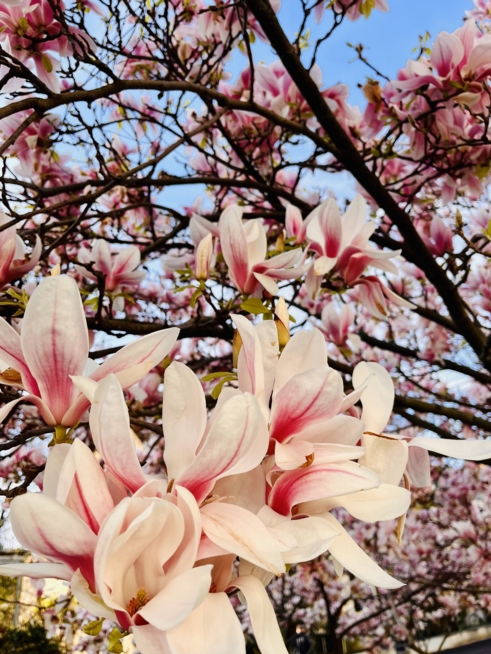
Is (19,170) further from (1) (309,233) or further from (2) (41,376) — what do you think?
(2) (41,376)

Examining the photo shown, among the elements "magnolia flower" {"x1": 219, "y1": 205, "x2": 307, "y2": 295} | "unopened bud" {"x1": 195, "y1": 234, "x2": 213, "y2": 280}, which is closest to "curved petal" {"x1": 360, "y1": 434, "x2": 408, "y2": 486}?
"magnolia flower" {"x1": 219, "y1": 205, "x2": 307, "y2": 295}

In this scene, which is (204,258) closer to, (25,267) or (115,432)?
(25,267)

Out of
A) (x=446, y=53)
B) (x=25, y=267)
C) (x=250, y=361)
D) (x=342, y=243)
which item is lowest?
(x=250, y=361)

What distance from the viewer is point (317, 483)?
46 centimetres

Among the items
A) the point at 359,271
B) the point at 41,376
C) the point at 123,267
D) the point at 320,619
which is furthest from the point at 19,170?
the point at 320,619

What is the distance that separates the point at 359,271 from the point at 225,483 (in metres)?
1.00

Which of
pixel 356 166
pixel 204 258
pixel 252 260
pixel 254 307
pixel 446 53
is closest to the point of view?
pixel 254 307

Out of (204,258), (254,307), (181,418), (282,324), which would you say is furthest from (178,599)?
(204,258)

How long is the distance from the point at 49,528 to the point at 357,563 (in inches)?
10.2

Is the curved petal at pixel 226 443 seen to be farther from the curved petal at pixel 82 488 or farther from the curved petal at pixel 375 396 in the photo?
the curved petal at pixel 375 396

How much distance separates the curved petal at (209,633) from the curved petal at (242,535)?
5 cm

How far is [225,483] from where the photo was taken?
474mm

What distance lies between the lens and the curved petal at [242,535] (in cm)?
39

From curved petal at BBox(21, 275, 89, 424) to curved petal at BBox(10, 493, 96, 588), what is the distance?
0.18 metres
